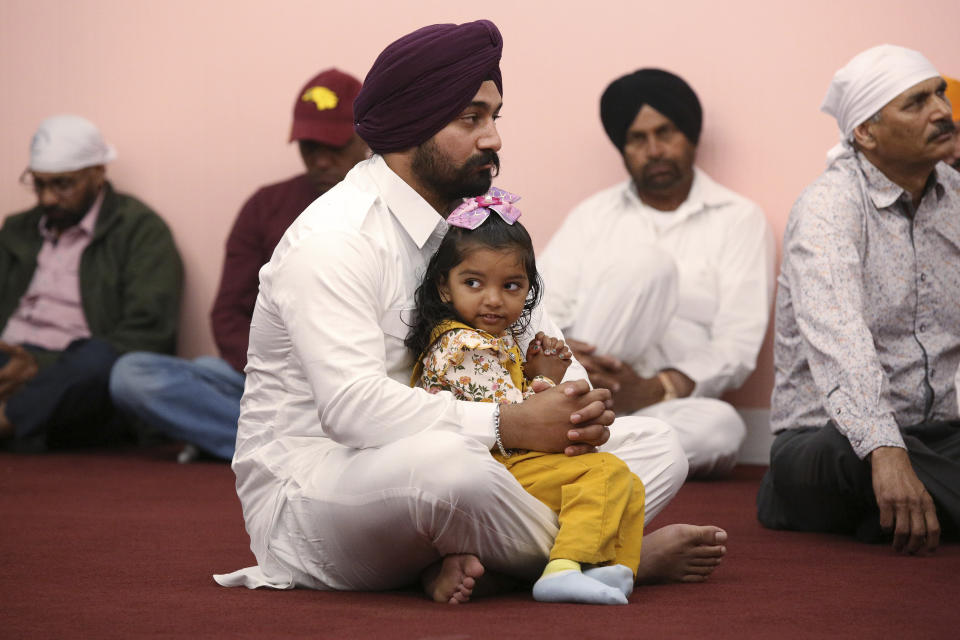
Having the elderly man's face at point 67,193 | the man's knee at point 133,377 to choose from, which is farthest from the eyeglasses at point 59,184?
the man's knee at point 133,377

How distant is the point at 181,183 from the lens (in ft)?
19.2

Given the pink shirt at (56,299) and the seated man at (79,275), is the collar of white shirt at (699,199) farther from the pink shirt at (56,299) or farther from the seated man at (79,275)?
the pink shirt at (56,299)

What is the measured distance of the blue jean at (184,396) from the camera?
192 inches

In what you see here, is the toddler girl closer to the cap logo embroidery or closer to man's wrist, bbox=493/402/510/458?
man's wrist, bbox=493/402/510/458

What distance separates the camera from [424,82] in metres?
2.44

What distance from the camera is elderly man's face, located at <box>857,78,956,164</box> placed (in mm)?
3109

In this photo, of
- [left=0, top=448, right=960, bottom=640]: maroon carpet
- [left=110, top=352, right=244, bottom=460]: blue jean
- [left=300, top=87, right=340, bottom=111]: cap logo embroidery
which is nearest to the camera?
[left=0, top=448, right=960, bottom=640]: maroon carpet

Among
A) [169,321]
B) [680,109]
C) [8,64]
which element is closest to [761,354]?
[680,109]

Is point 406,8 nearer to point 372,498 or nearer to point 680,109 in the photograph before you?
point 680,109

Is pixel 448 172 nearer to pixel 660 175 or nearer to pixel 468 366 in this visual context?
pixel 468 366

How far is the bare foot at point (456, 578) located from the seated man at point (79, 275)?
3317 millimetres

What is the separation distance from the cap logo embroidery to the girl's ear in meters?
2.77

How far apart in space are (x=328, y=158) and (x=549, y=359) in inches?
110

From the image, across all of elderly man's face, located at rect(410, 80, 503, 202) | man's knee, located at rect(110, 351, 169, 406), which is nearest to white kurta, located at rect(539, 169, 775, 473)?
man's knee, located at rect(110, 351, 169, 406)
